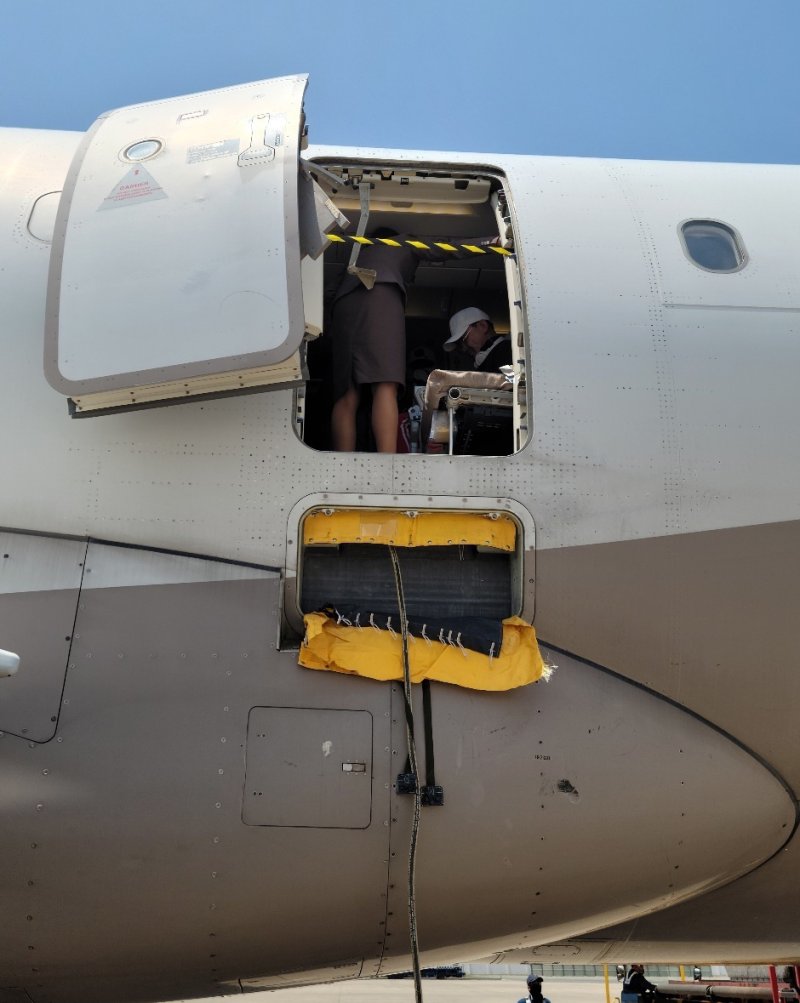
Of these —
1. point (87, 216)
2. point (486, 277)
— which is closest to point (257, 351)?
point (87, 216)

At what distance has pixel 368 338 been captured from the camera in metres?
6.56

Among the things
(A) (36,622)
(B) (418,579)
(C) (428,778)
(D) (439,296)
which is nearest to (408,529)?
(B) (418,579)

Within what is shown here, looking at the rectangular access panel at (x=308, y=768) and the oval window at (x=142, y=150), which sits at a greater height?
the oval window at (x=142, y=150)

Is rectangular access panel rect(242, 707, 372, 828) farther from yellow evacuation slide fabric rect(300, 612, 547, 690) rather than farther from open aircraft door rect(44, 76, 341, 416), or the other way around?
open aircraft door rect(44, 76, 341, 416)

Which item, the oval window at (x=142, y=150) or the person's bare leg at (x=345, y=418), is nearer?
the oval window at (x=142, y=150)

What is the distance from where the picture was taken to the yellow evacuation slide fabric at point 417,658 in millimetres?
5309

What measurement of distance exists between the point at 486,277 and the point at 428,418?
241 cm

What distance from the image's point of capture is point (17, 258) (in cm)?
594

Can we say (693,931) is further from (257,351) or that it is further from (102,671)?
(257,351)

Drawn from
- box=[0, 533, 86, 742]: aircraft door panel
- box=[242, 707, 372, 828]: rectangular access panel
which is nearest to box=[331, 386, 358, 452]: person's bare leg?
box=[0, 533, 86, 742]: aircraft door panel

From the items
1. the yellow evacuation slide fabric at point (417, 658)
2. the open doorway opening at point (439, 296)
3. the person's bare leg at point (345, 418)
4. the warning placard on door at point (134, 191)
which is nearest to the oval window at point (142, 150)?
the warning placard on door at point (134, 191)

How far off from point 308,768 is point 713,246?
4205 mm

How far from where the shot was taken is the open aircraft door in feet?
17.2

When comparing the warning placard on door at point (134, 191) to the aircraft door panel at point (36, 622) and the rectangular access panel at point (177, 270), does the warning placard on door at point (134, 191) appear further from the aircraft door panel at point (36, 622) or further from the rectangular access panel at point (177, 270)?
the aircraft door panel at point (36, 622)
